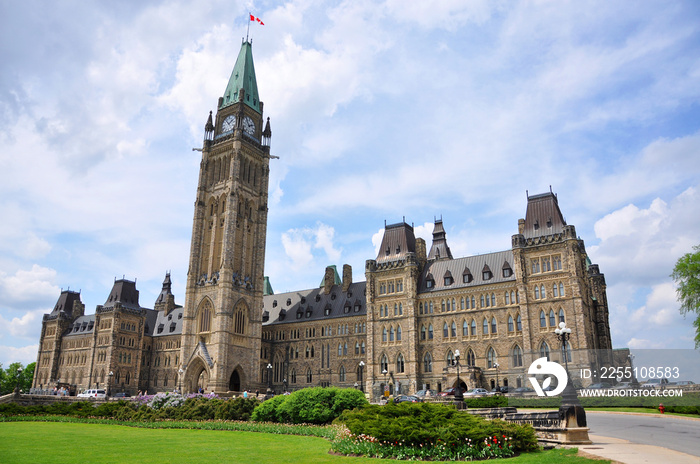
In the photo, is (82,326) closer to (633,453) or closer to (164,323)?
(164,323)

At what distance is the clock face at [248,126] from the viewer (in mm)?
86750

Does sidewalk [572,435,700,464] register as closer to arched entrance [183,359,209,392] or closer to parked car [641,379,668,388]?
parked car [641,379,668,388]

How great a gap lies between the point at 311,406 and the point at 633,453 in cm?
1748

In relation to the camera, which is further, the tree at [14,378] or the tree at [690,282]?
the tree at [14,378]

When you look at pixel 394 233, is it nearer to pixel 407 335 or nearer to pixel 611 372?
pixel 407 335

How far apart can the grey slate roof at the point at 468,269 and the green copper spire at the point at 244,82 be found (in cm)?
4257

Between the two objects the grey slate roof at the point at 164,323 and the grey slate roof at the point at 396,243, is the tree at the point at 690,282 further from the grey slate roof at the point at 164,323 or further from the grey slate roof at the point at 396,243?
the grey slate roof at the point at 164,323

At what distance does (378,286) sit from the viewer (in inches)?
2813

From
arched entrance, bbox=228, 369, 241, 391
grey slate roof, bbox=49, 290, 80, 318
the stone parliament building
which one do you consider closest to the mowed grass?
the stone parliament building

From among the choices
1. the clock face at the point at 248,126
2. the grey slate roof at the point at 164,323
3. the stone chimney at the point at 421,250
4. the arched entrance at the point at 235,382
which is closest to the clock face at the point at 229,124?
the clock face at the point at 248,126

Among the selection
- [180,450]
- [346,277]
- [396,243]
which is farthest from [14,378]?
[180,450]

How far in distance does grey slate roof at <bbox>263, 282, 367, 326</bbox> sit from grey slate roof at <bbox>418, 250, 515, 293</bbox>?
12424mm

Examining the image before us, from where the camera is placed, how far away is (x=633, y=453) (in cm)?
1617

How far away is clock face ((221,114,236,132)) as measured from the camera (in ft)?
283
